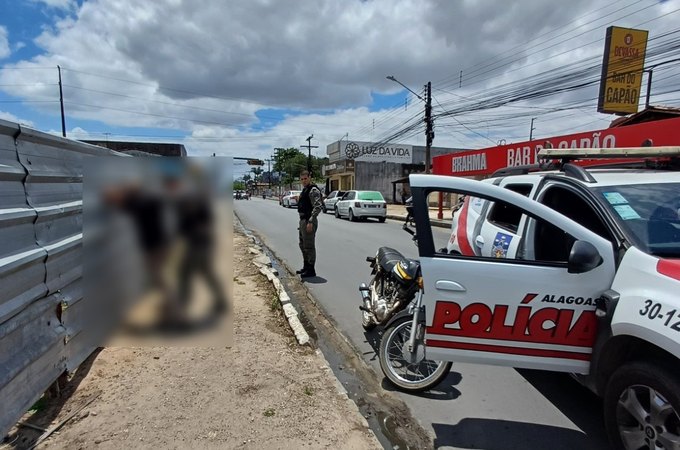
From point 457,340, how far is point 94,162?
7.74 ft

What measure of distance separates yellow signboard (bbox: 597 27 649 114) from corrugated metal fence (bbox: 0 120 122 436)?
20.0 meters

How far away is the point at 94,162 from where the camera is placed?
1416mm

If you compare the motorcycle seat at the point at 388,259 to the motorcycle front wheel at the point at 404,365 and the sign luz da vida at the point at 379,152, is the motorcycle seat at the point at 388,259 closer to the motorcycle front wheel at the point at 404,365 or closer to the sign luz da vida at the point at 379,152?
the motorcycle front wheel at the point at 404,365

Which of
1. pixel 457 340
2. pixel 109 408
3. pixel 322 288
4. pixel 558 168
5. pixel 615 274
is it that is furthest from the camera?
pixel 322 288

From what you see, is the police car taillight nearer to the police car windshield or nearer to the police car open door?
the police car windshield

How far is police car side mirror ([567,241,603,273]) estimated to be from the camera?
248 centimetres

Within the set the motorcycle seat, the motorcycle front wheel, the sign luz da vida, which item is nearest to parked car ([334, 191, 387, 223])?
the motorcycle seat

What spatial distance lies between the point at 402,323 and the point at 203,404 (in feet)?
5.65

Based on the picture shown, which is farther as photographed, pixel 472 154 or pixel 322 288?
pixel 472 154

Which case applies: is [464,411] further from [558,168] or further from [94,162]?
[94,162]

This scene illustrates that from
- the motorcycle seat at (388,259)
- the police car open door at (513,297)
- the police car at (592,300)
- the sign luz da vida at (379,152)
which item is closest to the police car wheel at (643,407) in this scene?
the police car at (592,300)

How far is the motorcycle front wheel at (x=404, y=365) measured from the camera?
134 inches

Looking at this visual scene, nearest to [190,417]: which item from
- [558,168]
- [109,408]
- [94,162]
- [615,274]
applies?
[109,408]

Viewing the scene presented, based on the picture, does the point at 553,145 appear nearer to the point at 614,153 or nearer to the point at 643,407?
the point at 614,153
